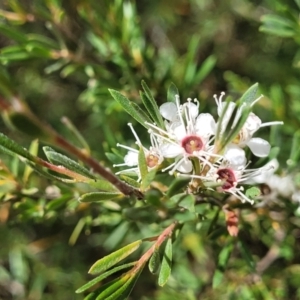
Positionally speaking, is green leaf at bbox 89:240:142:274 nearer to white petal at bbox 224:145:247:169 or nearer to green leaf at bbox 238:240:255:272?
white petal at bbox 224:145:247:169

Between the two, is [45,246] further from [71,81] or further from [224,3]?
[224,3]

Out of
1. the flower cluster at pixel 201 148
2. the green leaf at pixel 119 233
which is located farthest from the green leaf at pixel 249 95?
the green leaf at pixel 119 233

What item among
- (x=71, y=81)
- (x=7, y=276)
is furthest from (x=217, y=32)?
(x=7, y=276)

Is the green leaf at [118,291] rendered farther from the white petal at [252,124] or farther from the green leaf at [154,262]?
the white petal at [252,124]

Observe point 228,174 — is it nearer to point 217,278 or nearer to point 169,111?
point 169,111

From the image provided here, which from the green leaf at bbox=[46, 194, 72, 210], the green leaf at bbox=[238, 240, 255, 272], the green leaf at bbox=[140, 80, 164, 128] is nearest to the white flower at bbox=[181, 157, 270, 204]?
the green leaf at bbox=[140, 80, 164, 128]
